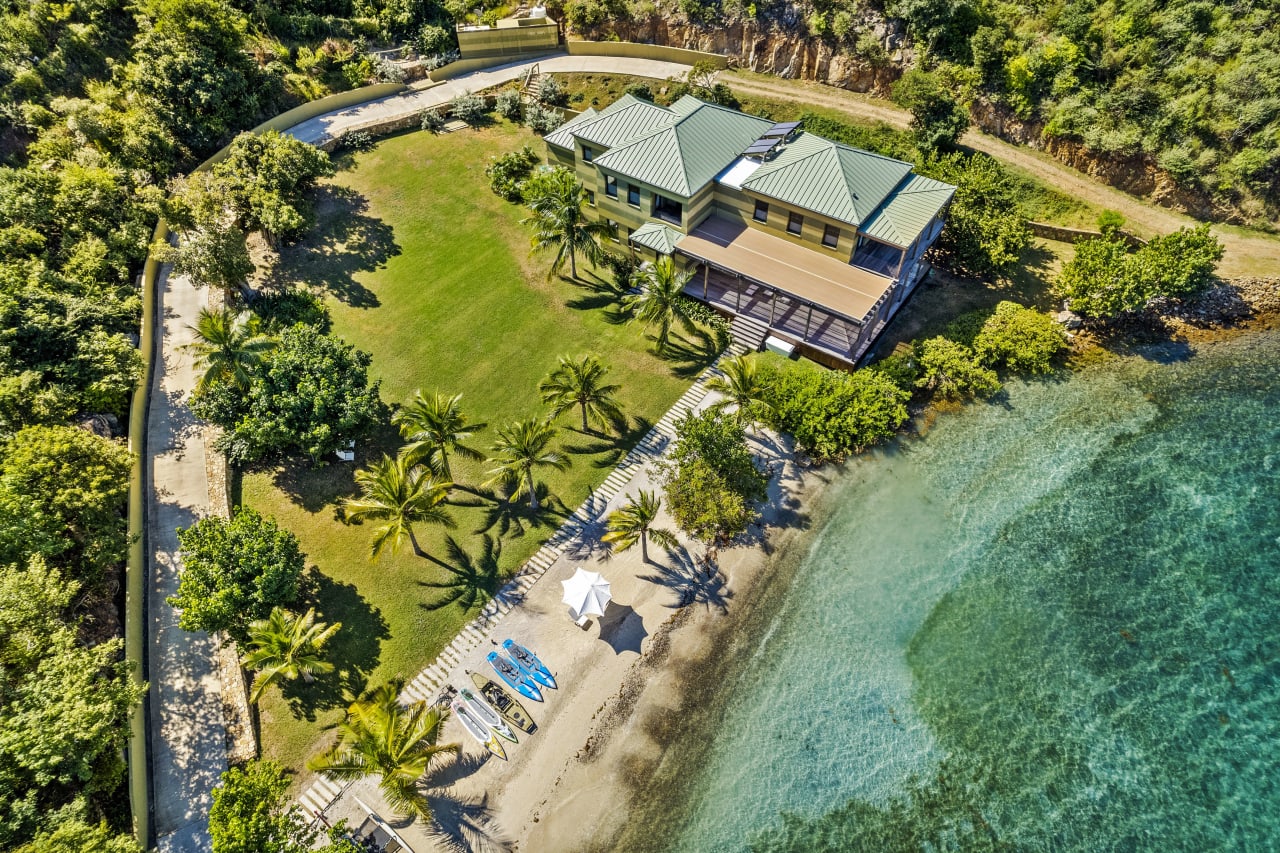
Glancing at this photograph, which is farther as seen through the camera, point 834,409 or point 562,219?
point 562,219

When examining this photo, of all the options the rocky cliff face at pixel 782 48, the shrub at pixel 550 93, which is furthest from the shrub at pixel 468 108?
→ the rocky cliff face at pixel 782 48

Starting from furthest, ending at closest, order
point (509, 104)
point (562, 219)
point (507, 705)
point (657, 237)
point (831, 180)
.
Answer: point (509, 104)
point (657, 237)
point (562, 219)
point (831, 180)
point (507, 705)

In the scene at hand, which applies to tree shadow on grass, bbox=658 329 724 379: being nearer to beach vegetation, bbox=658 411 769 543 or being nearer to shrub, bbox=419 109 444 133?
beach vegetation, bbox=658 411 769 543

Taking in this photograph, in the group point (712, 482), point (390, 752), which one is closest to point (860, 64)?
point (712, 482)

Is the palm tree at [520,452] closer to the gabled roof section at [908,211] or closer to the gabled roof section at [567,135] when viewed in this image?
the gabled roof section at [908,211]

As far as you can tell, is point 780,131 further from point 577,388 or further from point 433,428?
point 433,428

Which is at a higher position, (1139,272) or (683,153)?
(683,153)

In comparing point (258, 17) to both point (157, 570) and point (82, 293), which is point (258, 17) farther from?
point (157, 570)

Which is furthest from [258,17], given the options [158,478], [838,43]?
[838,43]
